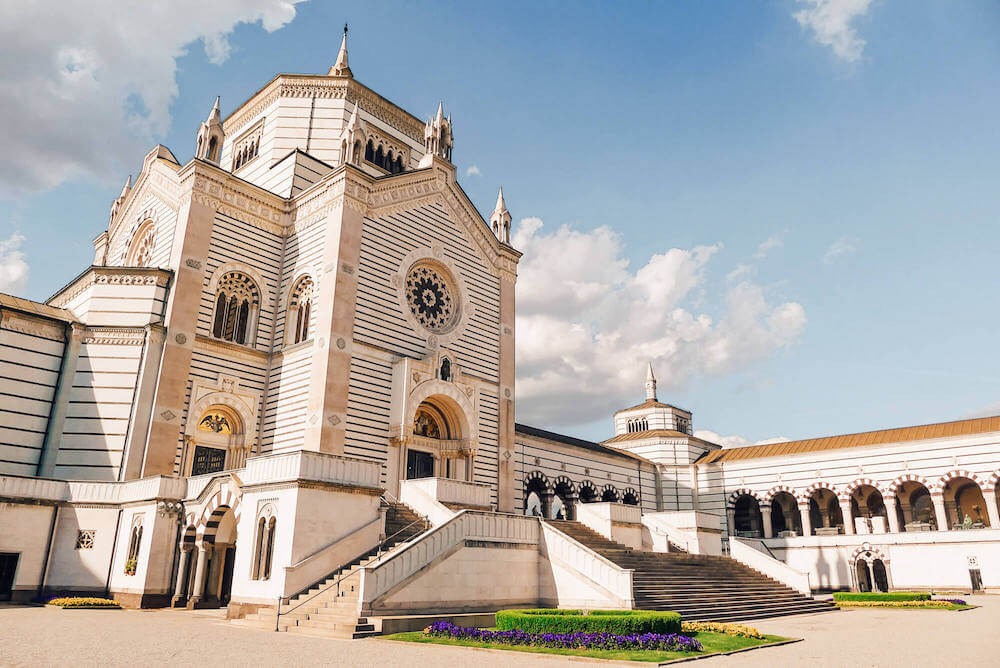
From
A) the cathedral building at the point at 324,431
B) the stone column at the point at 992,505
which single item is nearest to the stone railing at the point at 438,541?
the cathedral building at the point at 324,431

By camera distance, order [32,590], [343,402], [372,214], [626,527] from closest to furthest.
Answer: [32,590] < [343,402] < [626,527] < [372,214]

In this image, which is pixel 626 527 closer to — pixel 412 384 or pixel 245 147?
pixel 412 384

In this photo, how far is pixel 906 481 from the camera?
43688mm

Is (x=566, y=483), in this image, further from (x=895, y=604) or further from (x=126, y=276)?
(x=126, y=276)

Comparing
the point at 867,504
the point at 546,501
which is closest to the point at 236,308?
the point at 546,501

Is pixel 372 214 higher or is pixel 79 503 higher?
pixel 372 214

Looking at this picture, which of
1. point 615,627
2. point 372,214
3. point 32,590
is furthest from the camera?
point 372,214

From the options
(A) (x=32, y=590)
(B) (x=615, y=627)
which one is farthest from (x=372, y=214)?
(B) (x=615, y=627)

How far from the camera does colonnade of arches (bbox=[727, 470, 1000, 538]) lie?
4134 centimetres

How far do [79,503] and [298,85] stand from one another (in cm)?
2371

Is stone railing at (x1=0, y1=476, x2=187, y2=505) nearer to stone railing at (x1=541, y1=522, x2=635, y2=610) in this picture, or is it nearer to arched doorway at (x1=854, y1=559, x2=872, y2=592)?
stone railing at (x1=541, y1=522, x2=635, y2=610)

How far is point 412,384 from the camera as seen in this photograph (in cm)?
2909

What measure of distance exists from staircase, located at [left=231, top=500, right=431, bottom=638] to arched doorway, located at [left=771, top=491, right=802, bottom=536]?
1496 inches

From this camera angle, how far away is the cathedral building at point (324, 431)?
65.6 ft
